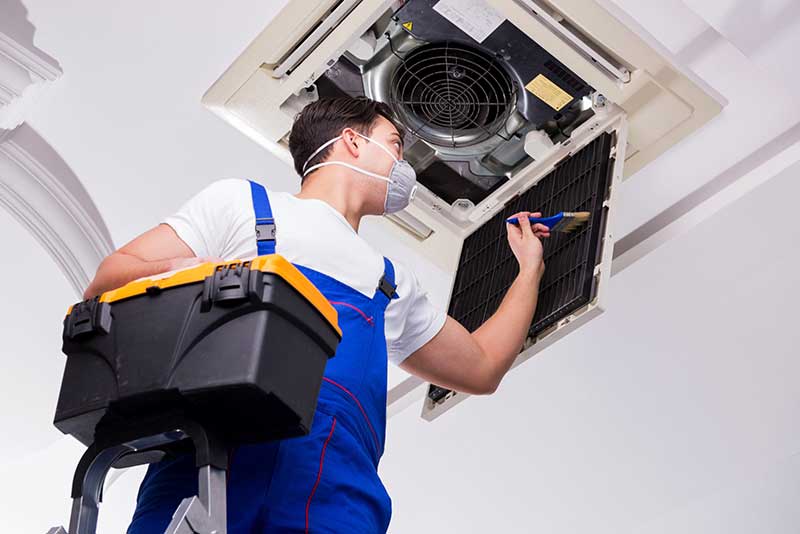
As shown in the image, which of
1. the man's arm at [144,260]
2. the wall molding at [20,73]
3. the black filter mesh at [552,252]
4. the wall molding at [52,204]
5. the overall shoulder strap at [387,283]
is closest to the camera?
the man's arm at [144,260]

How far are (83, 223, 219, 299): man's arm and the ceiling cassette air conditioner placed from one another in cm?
101

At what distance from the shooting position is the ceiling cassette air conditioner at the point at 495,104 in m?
2.61

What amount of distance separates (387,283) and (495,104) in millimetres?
1053

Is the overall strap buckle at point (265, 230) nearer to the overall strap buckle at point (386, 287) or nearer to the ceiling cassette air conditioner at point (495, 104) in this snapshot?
the overall strap buckle at point (386, 287)

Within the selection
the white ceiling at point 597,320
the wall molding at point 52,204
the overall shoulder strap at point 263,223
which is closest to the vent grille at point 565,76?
the white ceiling at point 597,320

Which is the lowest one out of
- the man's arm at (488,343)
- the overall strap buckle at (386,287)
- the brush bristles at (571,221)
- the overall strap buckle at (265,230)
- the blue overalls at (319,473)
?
the blue overalls at (319,473)

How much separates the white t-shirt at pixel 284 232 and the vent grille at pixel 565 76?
3.23 feet

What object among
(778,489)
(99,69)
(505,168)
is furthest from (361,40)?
(778,489)

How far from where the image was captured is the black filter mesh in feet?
8.22

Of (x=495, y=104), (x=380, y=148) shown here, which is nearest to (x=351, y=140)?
(x=380, y=148)

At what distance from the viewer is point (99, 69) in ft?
10.7

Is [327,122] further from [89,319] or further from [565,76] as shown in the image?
[89,319]

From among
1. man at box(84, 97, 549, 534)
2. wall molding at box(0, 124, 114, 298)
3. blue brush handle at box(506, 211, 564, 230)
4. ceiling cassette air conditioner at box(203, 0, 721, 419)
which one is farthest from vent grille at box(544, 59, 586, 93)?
wall molding at box(0, 124, 114, 298)

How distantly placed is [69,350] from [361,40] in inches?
57.2
